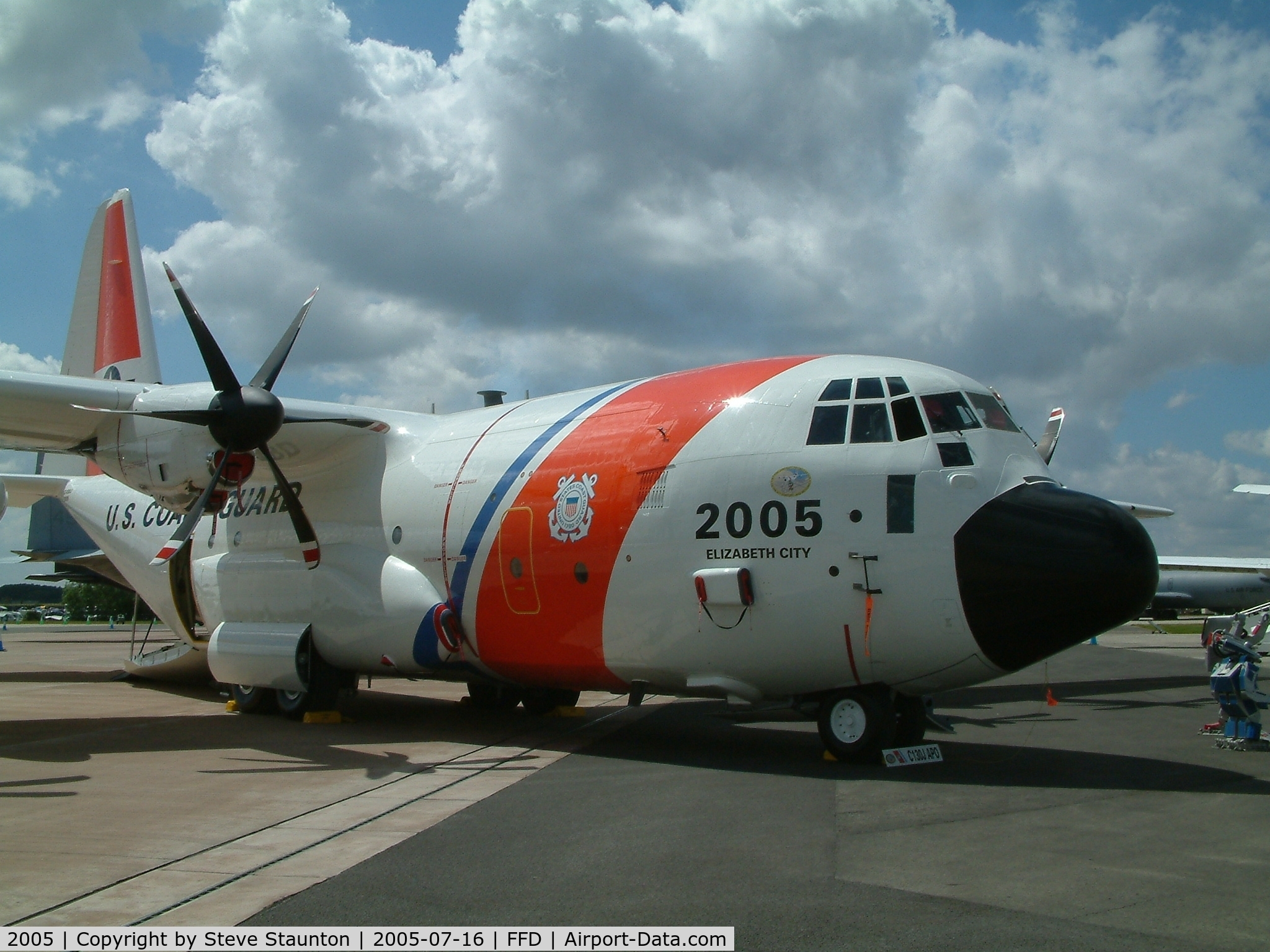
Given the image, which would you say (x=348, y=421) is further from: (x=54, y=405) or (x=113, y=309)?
Result: (x=113, y=309)

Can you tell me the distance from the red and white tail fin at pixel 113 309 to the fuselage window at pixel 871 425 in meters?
14.5

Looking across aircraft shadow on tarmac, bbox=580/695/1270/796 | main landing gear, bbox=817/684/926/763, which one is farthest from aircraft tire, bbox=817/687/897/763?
aircraft shadow on tarmac, bbox=580/695/1270/796

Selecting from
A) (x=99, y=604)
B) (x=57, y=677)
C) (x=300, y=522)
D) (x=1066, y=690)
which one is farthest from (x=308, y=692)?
(x=99, y=604)

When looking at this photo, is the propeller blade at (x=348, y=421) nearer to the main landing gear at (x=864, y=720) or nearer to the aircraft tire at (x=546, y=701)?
the aircraft tire at (x=546, y=701)

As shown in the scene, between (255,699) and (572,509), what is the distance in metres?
7.24

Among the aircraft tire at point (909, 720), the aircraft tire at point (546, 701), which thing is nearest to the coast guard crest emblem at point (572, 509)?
the aircraft tire at point (909, 720)

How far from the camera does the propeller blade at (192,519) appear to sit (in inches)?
490

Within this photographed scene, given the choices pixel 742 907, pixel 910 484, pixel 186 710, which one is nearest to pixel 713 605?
pixel 910 484

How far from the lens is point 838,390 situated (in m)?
9.95

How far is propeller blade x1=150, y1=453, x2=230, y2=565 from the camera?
40.8ft

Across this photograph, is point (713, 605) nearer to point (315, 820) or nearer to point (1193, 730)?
point (315, 820)

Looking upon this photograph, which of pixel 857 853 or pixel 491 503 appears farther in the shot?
pixel 491 503

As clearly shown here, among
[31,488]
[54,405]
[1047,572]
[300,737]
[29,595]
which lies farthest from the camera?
[29,595]

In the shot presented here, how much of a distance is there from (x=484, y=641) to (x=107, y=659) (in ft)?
68.9
